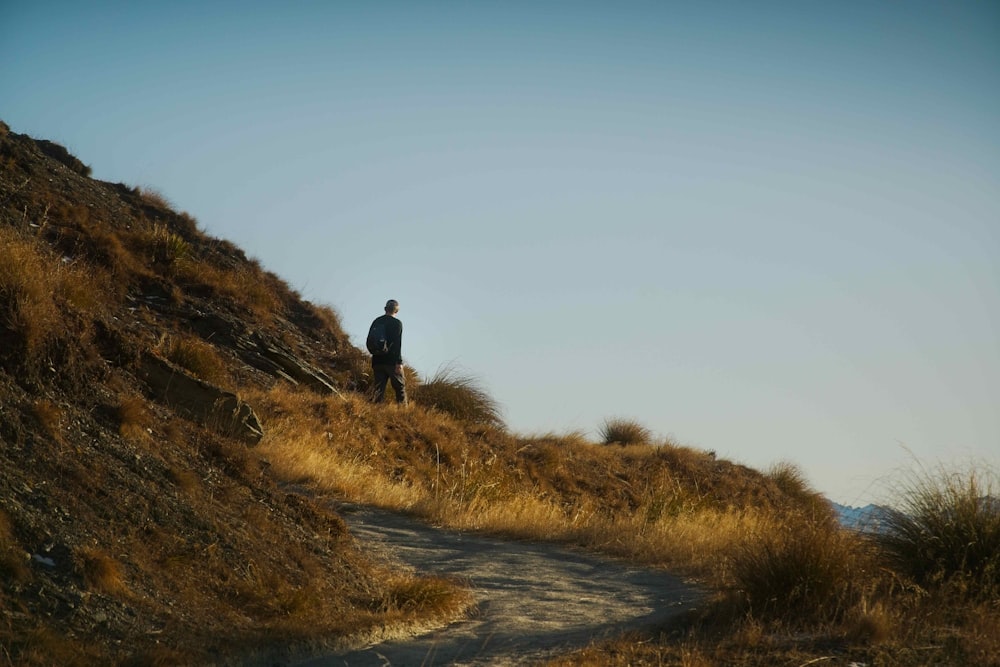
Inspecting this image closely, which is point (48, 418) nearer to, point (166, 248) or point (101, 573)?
point (101, 573)

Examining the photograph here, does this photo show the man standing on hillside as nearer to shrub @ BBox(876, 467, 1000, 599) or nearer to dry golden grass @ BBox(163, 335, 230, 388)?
dry golden grass @ BBox(163, 335, 230, 388)

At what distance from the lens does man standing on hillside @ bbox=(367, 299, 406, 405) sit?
17.8m

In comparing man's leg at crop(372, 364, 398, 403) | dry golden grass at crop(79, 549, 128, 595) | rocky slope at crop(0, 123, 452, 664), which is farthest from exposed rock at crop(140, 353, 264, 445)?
man's leg at crop(372, 364, 398, 403)

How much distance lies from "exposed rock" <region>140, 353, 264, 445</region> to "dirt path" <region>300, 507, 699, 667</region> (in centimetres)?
157

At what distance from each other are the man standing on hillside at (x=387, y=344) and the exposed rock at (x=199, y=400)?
592 centimetres

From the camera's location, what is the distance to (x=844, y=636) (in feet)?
20.8

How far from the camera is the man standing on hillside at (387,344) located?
1777 cm

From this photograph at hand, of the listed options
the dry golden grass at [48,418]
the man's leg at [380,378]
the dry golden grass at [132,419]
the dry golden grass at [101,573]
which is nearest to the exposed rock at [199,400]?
the dry golden grass at [132,419]

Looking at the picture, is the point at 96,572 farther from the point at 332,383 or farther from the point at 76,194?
the point at 76,194

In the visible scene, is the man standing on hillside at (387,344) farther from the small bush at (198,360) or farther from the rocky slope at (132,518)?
the rocky slope at (132,518)

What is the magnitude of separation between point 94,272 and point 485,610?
38.4ft

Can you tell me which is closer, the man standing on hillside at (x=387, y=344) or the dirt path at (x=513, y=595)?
the dirt path at (x=513, y=595)

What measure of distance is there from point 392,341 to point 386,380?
3.57 feet

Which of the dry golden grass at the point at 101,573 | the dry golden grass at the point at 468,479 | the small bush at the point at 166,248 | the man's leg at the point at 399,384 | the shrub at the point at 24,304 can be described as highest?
the small bush at the point at 166,248
